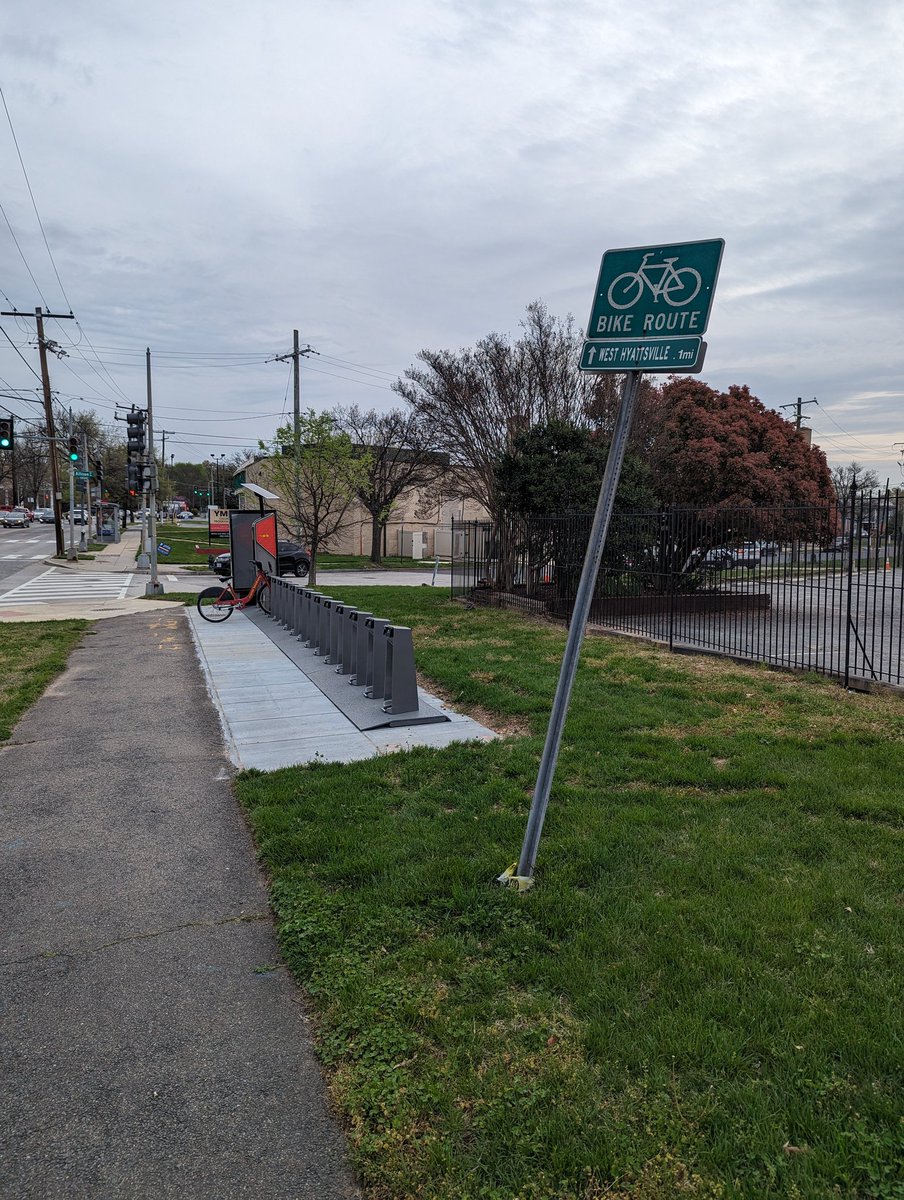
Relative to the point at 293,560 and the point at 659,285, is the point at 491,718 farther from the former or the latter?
the point at 293,560

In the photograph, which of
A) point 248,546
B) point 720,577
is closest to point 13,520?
point 248,546

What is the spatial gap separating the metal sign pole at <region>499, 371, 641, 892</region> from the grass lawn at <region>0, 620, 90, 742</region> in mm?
5485

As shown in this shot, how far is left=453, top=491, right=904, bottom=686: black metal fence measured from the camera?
1126 centimetres

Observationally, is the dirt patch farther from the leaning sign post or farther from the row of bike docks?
the leaning sign post

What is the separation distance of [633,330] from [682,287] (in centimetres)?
27

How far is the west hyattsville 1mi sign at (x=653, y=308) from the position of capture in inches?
140

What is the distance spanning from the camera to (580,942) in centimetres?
357

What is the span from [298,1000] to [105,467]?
93.0 metres

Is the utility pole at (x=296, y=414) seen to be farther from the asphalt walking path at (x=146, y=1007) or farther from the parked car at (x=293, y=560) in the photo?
the asphalt walking path at (x=146, y=1007)

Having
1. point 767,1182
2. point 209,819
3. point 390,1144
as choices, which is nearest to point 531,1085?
point 390,1144

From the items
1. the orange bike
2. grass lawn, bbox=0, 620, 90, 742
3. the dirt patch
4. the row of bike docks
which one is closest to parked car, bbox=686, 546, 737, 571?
the row of bike docks

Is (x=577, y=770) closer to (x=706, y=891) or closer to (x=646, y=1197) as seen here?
(x=706, y=891)

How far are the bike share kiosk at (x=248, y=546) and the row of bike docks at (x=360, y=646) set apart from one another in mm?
3367

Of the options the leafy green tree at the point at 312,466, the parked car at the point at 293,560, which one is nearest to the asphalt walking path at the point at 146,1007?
the leafy green tree at the point at 312,466
